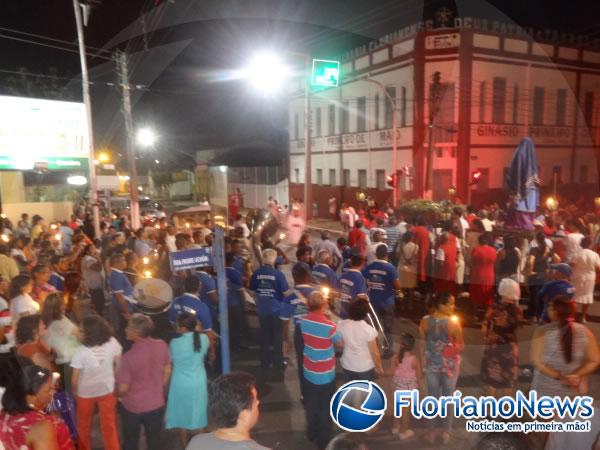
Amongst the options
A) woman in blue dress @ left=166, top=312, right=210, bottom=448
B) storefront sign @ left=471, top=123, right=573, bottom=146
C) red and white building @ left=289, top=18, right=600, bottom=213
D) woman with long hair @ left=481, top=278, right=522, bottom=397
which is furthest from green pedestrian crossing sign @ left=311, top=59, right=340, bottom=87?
storefront sign @ left=471, top=123, right=573, bottom=146

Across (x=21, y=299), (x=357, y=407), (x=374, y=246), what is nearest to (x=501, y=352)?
(x=357, y=407)

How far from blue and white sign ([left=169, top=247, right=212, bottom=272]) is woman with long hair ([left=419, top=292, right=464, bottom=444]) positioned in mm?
2438

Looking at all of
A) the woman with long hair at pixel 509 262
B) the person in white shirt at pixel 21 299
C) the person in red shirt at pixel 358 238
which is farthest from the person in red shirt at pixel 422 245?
the person in white shirt at pixel 21 299

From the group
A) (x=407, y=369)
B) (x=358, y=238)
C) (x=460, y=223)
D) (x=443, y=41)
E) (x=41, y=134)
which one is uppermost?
(x=443, y=41)

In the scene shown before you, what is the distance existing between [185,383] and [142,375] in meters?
0.41

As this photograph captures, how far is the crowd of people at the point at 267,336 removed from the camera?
417 centimetres

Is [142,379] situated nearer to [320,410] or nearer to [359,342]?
[320,410]

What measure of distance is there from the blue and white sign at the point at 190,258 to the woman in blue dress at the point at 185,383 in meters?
0.64

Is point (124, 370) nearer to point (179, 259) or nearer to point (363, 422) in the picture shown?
point (179, 259)

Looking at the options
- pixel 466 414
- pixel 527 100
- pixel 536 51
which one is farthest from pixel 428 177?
pixel 466 414

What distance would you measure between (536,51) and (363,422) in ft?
87.6

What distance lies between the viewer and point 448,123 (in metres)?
24.4

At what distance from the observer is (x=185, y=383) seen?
14.8 feet

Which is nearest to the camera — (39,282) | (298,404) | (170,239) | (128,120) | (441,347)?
(441,347)
